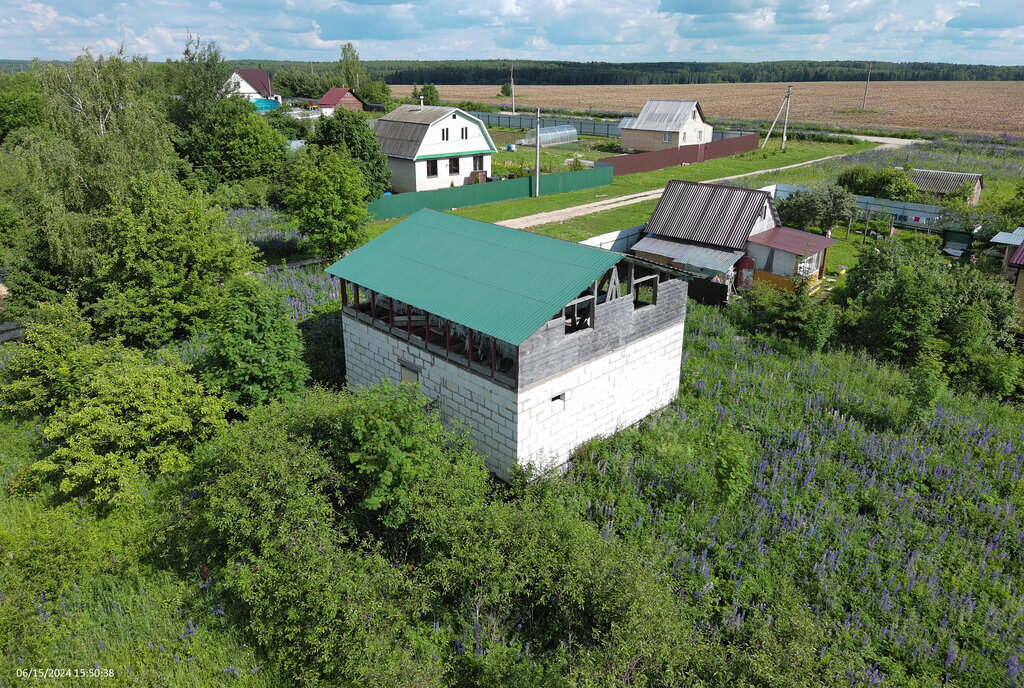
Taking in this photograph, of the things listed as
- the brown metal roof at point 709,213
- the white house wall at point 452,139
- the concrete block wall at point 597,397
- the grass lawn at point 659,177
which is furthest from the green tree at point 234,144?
the concrete block wall at point 597,397

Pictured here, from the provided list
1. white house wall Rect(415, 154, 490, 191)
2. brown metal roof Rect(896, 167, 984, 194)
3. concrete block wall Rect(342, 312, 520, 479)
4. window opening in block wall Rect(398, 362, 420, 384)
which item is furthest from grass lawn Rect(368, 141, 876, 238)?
window opening in block wall Rect(398, 362, 420, 384)

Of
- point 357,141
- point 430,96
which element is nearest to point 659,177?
point 357,141

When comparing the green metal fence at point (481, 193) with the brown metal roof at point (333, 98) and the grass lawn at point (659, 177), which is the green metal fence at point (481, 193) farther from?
the brown metal roof at point (333, 98)

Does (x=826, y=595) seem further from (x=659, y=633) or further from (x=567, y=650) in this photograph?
(x=567, y=650)

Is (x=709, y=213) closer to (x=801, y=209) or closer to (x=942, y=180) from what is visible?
(x=801, y=209)

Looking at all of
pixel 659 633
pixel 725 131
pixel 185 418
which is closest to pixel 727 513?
pixel 659 633

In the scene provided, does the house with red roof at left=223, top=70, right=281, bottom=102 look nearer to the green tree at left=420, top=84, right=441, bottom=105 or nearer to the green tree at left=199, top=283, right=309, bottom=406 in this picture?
the green tree at left=420, top=84, right=441, bottom=105

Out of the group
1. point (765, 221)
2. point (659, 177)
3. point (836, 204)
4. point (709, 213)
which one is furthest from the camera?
point (659, 177)
